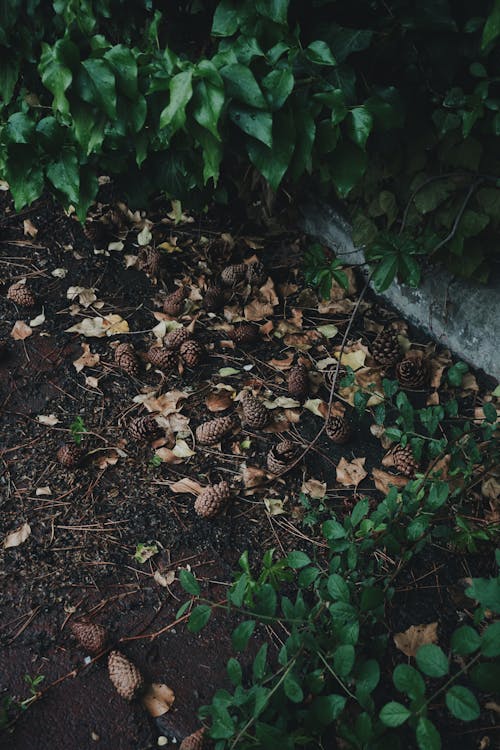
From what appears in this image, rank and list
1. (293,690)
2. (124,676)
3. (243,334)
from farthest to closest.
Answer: (243,334)
(124,676)
(293,690)

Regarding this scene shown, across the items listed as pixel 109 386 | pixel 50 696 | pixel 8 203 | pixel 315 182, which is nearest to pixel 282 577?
pixel 50 696

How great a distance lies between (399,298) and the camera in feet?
9.41

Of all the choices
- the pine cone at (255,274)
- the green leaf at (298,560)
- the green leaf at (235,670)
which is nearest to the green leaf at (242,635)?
the green leaf at (235,670)

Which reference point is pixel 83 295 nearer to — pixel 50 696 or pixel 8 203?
pixel 8 203

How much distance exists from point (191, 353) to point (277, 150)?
0.92 metres

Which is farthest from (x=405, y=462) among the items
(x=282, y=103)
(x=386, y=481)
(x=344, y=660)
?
(x=282, y=103)

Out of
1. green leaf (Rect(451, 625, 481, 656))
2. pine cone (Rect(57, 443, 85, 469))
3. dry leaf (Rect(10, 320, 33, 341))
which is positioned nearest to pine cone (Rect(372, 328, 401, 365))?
pine cone (Rect(57, 443, 85, 469))

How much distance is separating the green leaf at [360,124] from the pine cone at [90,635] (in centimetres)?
156

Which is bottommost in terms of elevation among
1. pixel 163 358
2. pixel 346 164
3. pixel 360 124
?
pixel 163 358

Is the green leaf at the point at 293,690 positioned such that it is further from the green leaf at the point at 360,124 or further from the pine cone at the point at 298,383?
the green leaf at the point at 360,124

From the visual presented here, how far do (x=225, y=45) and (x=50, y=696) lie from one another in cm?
199

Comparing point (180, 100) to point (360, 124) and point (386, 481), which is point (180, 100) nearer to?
point (360, 124)

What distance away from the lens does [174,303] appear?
282cm

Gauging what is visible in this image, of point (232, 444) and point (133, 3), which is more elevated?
point (133, 3)
